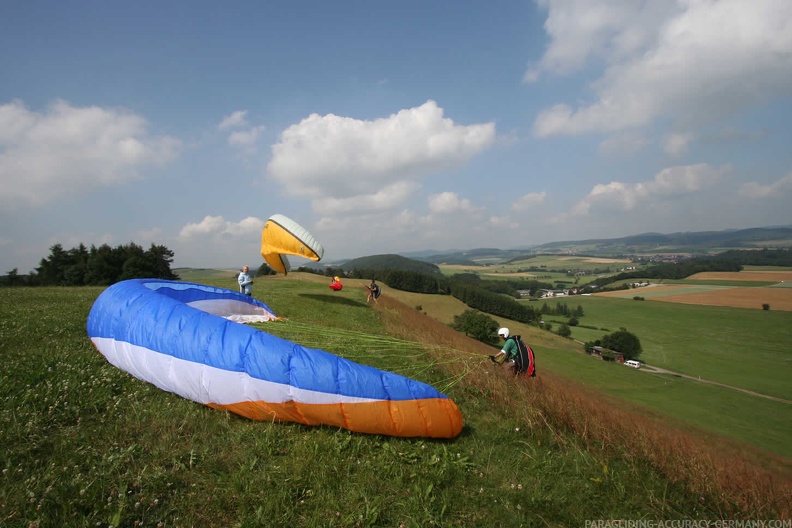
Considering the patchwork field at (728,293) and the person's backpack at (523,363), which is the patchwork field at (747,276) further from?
the person's backpack at (523,363)

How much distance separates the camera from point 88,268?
35.2 m

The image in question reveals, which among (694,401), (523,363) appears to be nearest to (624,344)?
(694,401)

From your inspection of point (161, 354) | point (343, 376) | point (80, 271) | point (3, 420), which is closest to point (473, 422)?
point (343, 376)

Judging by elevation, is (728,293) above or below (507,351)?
below

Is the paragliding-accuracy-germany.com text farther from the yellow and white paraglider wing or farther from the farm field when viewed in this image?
the farm field

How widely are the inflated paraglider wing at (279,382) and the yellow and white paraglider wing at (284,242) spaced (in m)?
10.1

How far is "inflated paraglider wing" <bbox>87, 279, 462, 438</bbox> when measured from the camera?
454 cm

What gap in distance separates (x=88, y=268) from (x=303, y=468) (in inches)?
1767

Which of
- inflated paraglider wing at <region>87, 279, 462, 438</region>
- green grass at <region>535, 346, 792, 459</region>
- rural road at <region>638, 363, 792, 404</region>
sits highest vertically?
inflated paraglider wing at <region>87, 279, 462, 438</region>

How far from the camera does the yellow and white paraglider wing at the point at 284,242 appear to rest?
15.3 metres

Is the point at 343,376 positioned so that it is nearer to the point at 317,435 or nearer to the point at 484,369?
the point at 317,435

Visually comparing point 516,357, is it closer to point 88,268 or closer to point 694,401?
point 694,401

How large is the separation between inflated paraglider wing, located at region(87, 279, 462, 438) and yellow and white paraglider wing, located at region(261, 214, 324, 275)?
10.1m

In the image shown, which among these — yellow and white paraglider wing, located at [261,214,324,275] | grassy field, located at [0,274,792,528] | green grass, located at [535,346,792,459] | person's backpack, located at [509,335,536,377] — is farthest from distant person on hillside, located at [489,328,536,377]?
green grass, located at [535,346,792,459]
